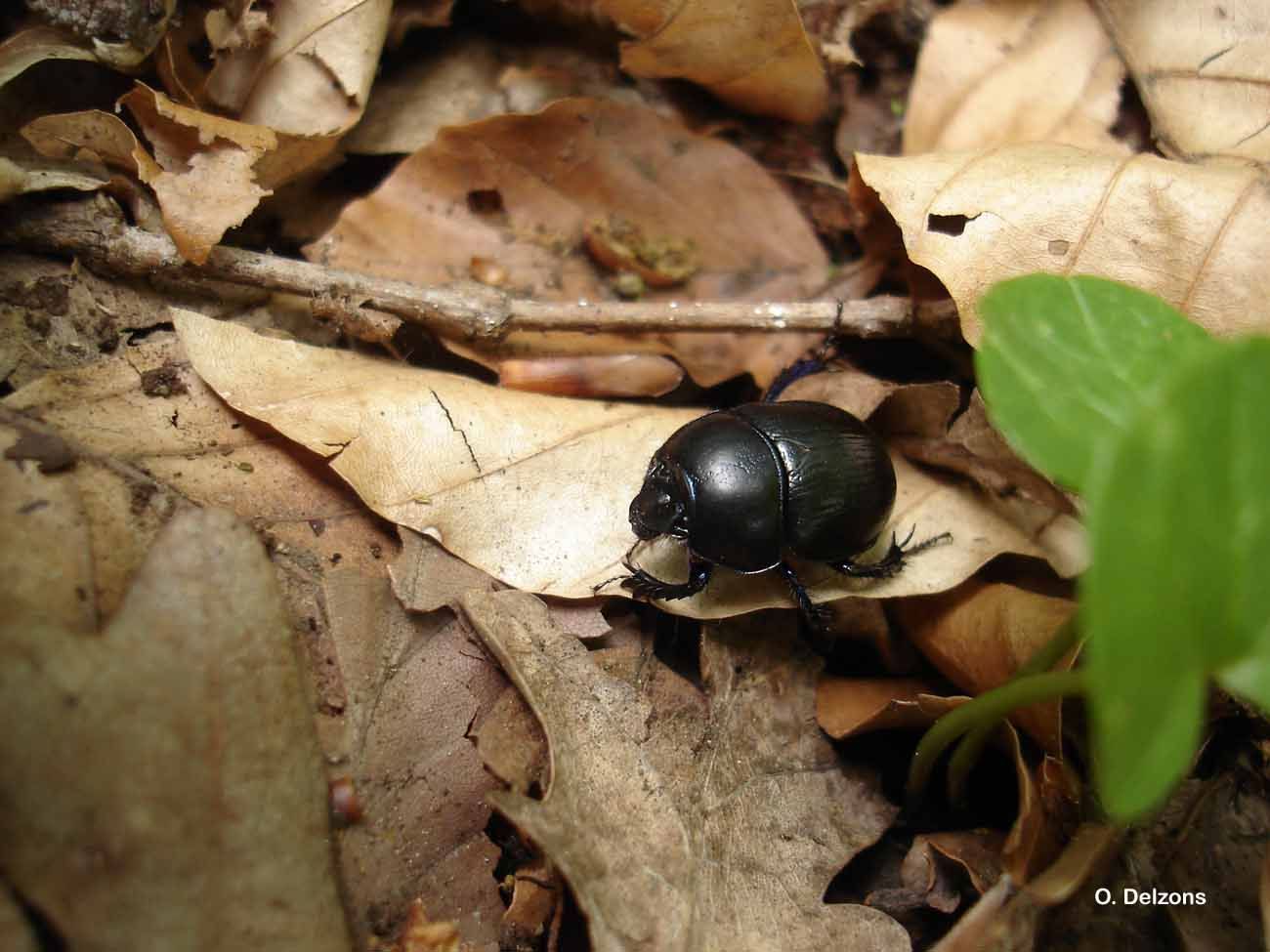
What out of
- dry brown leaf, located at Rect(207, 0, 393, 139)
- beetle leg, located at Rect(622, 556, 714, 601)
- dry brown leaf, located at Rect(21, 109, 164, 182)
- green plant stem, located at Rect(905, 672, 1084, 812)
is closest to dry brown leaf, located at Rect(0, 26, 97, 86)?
dry brown leaf, located at Rect(21, 109, 164, 182)

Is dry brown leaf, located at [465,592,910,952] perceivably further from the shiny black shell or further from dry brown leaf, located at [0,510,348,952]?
dry brown leaf, located at [0,510,348,952]

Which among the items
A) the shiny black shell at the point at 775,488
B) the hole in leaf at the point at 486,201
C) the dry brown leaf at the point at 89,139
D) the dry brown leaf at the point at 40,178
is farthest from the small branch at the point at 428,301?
the shiny black shell at the point at 775,488

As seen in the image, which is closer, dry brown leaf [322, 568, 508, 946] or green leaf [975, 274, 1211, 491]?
green leaf [975, 274, 1211, 491]

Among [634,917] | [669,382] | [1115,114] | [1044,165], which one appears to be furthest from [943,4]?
[634,917]

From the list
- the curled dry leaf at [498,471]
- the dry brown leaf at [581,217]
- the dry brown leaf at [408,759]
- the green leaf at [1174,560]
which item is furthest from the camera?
the dry brown leaf at [581,217]

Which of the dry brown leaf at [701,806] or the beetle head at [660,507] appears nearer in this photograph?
the dry brown leaf at [701,806]

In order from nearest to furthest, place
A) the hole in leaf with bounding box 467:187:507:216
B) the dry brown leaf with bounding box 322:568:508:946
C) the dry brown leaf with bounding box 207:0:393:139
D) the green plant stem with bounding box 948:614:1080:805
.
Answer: the green plant stem with bounding box 948:614:1080:805 → the dry brown leaf with bounding box 322:568:508:946 → the dry brown leaf with bounding box 207:0:393:139 → the hole in leaf with bounding box 467:187:507:216

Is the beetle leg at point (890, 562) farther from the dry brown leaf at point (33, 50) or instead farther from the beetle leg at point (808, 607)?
the dry brown leaf at point (33, 50)
